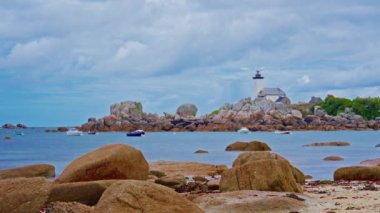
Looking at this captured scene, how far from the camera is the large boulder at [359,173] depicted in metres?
29.2

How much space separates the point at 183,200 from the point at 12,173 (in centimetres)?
1930

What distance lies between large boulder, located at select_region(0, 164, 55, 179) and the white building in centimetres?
14348

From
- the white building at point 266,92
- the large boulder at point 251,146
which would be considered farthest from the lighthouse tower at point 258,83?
the large boulder at point 251,146

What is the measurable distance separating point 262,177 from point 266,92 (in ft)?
530

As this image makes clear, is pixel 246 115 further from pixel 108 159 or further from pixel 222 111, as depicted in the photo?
pixel 108 159

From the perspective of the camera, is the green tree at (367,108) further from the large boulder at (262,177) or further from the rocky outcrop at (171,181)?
the large boulder at (262,177)

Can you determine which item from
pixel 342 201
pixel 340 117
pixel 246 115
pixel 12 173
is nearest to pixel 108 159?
pixel 342 201

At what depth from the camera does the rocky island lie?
155375 millimetres

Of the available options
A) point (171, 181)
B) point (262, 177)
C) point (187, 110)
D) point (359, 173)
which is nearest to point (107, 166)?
point (171, 181)

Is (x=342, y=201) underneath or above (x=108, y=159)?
underneath

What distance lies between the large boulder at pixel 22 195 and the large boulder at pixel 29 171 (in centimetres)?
1451

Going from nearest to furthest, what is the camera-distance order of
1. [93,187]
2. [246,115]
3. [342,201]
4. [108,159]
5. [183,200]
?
[183,200] < [93,187] < [342,201] < [108,159] < [246,115]

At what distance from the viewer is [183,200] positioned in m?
13.8

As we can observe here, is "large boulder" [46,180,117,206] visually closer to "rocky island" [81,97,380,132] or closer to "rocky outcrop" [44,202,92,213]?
"rocky outcrop" [44,202,92,213]
